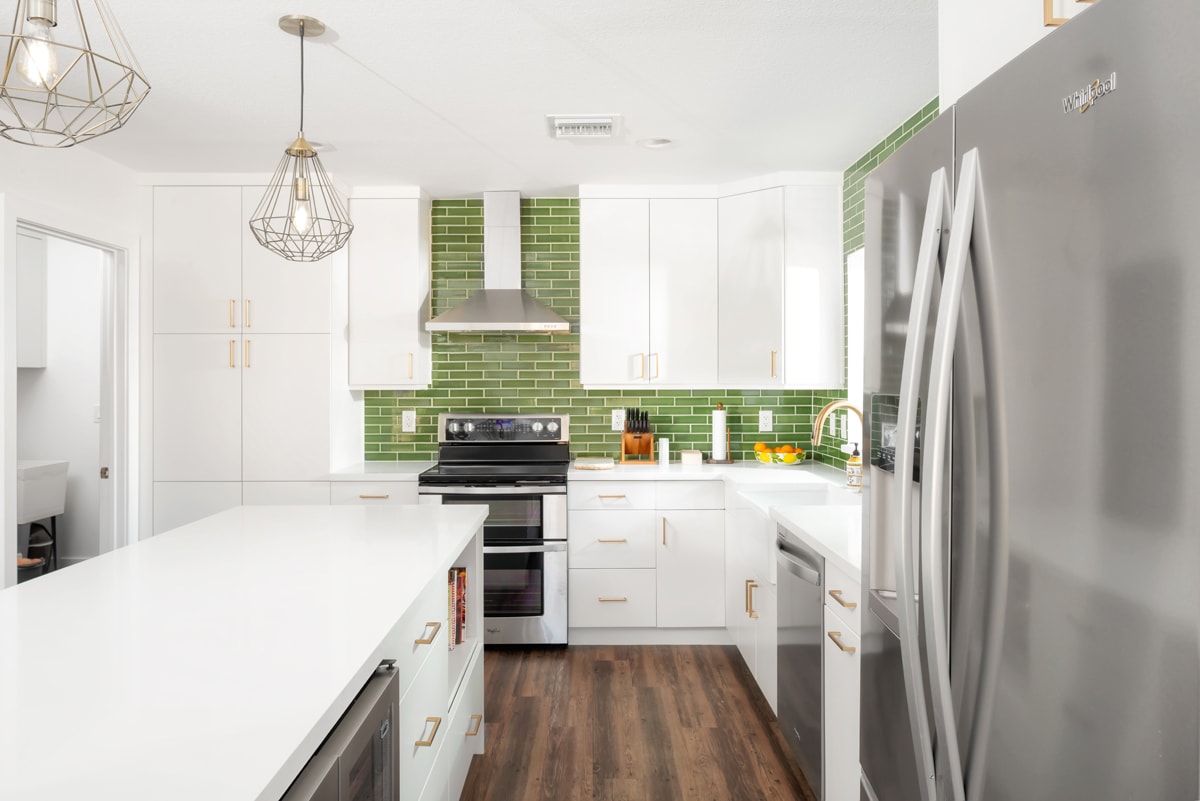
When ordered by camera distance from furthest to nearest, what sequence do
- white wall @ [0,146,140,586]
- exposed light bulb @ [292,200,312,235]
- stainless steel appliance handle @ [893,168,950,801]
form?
white wall @ [0,146,140,586] < exposed light bulb @ [292,200,312,235] < stainless steel appliance handle @ [893,168,950,801]

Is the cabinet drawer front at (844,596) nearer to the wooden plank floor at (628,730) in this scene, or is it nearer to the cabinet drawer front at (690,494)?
the wooden plank floor at (628,730)

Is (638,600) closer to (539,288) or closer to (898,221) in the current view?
(539,288)

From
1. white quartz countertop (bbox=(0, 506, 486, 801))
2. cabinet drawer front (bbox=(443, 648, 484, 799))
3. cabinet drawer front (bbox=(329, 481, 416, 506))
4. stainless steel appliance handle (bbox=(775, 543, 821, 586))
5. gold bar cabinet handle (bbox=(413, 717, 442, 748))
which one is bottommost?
cabinet drawer front (bbox=(443, 648, 484, 799))

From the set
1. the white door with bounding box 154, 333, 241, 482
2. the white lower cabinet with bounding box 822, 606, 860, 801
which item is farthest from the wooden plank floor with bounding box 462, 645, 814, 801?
the white door with bounding box 154, 333, 241, 482

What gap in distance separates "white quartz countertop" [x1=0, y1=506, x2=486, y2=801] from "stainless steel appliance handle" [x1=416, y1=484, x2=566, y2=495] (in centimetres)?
160

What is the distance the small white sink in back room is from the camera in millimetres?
4051

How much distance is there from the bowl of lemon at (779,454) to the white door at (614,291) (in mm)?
785

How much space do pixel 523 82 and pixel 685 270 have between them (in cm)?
168

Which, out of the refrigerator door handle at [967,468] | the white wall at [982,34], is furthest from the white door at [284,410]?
the refrigerator door handle at [967,468]

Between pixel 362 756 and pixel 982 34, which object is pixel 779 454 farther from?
pixel 362 756

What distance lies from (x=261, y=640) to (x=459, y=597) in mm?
1111

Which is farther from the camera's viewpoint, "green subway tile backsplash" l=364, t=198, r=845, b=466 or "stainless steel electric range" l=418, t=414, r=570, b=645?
"green subway tile backsplash" l=364, t=198, r=845, b=466

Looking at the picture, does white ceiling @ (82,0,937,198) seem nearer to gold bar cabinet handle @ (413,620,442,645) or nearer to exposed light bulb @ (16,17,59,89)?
exposed light bulb @ (16,17,59,89)

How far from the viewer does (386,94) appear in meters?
2.77
